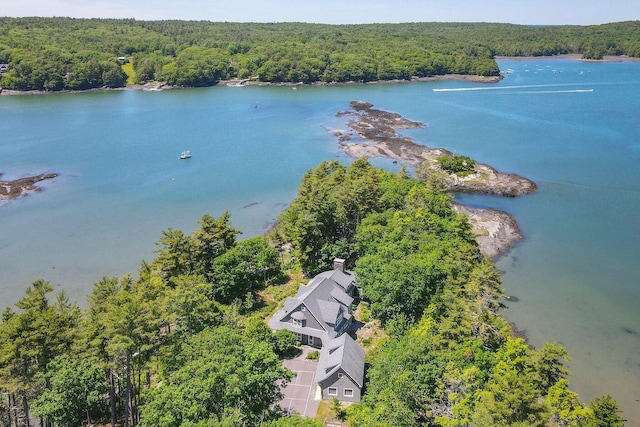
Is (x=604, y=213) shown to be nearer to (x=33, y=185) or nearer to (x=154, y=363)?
(x=154, y=363)

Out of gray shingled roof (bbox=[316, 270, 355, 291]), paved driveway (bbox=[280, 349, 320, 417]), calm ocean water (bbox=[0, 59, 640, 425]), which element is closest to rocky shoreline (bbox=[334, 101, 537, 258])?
calm ocean water (bbox=[0, 59, 640, 425])

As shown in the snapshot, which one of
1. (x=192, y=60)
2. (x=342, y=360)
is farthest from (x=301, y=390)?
(x=192, y=60)

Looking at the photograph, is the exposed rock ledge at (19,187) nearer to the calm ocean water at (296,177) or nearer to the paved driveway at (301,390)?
the calm ocean water at (296,177)

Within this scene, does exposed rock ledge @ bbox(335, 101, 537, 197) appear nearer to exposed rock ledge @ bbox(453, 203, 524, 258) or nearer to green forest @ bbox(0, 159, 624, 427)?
exposed rock ledge @ bbox(453, 203, 524, 258)

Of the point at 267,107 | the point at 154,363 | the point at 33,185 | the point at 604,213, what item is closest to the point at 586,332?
the point at 604,213

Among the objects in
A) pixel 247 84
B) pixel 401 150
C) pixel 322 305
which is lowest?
pixel 322 305

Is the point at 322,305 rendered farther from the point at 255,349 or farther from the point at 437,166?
the point at 437,166

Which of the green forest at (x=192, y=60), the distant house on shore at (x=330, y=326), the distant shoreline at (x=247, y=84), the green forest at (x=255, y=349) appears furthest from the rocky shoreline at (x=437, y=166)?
the green forest at (x=192, y=60)
